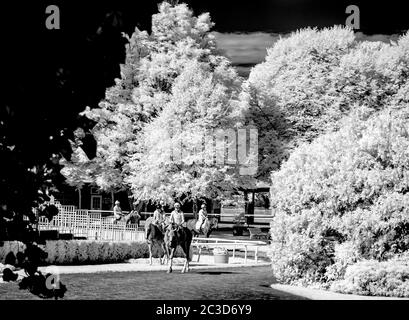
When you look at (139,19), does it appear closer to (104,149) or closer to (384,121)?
(384,121)

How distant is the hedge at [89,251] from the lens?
75.7 ft

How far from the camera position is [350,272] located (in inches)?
610

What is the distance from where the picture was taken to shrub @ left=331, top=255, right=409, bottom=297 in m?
14.9

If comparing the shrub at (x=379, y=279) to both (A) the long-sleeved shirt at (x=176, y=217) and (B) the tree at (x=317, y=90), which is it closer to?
(A) the long-sleeved shirt at (x=176, y=217)

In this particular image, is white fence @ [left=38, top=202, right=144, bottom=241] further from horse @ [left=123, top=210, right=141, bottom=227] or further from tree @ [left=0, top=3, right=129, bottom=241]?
tree @ [left=0, top=3, right=129, bottom=241]

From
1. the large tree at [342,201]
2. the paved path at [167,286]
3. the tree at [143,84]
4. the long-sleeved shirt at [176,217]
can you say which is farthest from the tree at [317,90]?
the large tree at [342,201]

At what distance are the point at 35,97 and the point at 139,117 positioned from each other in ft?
131

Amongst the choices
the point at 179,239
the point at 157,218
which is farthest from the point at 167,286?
the point at 157,218

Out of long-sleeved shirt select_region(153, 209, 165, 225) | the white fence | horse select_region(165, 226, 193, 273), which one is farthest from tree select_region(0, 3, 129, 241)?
the white fence

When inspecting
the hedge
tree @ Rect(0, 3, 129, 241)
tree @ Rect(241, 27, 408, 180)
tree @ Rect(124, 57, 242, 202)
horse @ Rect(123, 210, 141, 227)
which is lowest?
the hedge

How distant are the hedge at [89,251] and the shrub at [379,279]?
11258 millimetres

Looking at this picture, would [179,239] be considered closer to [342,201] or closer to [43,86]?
[342,201]

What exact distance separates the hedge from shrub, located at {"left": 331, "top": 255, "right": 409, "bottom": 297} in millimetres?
11258
